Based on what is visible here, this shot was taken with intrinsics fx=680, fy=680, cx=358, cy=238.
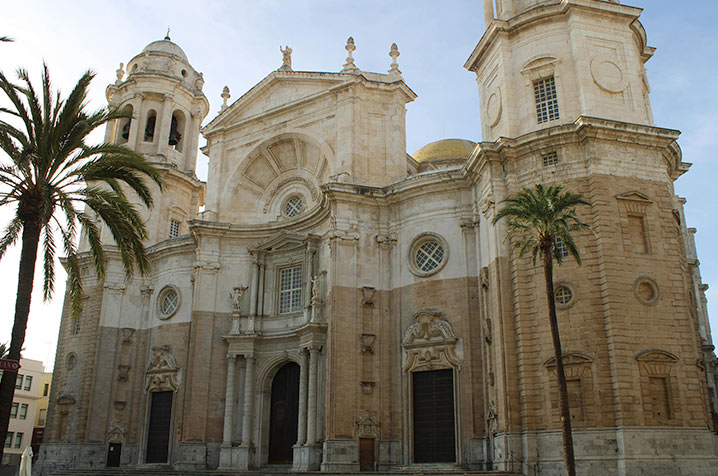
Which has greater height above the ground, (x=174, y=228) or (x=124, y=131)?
(x=124, y=131)

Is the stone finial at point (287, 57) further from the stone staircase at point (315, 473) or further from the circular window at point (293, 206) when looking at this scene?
the stone staircase at point (315, 473)

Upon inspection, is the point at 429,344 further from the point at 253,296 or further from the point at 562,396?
the point at 253,296

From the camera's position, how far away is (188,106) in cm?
4275

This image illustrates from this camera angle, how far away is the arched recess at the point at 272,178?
3462 cm

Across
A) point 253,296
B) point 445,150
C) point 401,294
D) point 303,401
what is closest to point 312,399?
point 303,401

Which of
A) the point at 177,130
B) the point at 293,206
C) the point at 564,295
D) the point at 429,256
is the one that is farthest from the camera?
the point at 177,130

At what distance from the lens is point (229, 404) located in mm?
31297

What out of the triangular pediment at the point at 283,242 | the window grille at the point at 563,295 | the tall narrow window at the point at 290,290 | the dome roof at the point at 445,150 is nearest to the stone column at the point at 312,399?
the tall narrow window at the point at 290,290

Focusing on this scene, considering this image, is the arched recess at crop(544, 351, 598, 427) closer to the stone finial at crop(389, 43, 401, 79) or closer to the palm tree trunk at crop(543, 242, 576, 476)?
the palm tree trunk at crop(543, 242, 576, 476)

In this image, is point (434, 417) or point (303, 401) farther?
point (303, 401)

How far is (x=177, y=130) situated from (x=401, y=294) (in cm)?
2146

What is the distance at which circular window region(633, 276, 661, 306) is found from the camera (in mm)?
22125

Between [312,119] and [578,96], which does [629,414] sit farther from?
[312,119]

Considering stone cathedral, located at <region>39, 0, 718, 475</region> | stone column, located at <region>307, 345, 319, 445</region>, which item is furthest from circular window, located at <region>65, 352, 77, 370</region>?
stone column, located at <region>307, 345, 319, 445</region>
